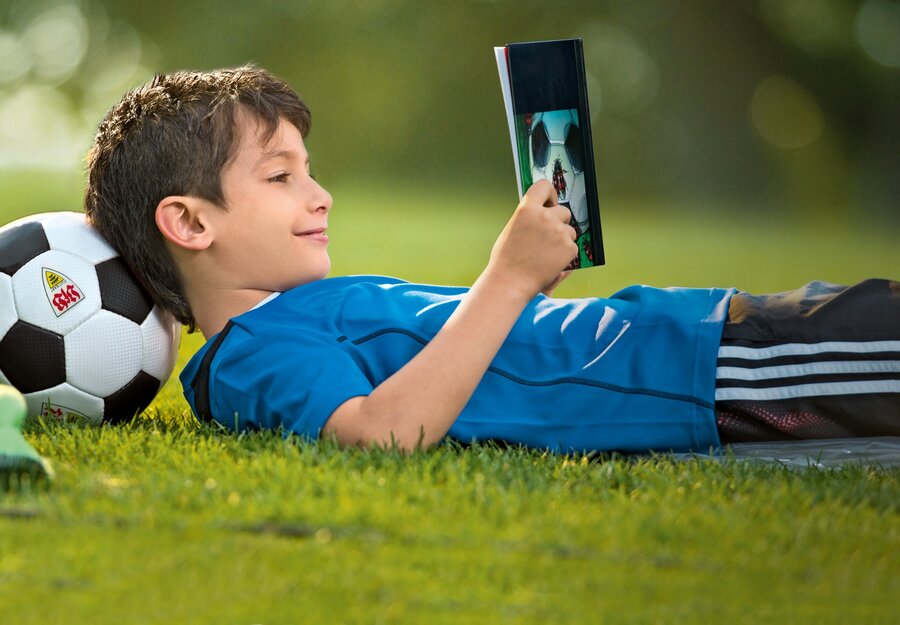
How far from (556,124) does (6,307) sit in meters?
1.24

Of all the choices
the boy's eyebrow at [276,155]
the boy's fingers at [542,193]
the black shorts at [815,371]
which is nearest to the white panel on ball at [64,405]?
the boy's eyebrow at [276,155]

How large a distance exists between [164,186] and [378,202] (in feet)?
30.5

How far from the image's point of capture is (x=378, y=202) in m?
11.7

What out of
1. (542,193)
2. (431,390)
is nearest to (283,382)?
(431,390)

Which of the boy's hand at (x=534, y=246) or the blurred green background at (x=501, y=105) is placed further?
the blurred green background at (x=501, y=105)

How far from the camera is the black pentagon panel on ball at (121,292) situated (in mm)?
2391

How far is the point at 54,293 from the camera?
2355mm

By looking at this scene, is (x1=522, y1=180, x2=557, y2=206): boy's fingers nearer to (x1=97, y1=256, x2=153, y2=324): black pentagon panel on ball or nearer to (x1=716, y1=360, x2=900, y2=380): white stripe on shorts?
(x1=716, y1=360, x2=900, y2=380): white stripe on shorts

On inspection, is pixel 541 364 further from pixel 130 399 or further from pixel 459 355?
Result: pixel 130 399

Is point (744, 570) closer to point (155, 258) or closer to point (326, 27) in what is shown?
point (155, 258)

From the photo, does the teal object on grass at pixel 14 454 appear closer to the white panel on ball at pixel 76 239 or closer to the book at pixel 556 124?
the white panel on ball at pixel 76 239

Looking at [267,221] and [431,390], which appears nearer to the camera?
[431,390]

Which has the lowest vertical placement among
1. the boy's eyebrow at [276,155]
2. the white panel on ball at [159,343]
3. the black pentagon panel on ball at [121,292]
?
the white panel on ball at [159,343]

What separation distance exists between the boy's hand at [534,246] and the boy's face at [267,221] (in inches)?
18.2
